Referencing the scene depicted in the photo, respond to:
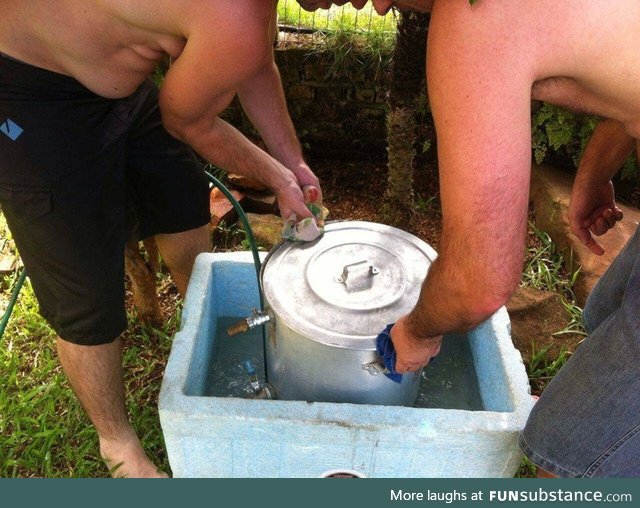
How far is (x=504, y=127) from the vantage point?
4.77ft

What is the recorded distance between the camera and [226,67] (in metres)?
1.94

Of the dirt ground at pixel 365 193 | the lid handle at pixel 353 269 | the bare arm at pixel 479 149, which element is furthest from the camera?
the dirt ground at pixel 365 193

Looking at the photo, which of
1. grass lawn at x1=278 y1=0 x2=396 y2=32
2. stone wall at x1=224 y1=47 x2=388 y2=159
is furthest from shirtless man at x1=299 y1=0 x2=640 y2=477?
grass lawn at x1=278 y1=0 x2=396 y2=32

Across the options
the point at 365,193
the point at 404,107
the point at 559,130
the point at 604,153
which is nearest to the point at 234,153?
the point at 404,107

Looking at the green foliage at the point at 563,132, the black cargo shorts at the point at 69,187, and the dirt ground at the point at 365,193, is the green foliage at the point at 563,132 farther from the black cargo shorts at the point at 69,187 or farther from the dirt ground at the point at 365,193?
the black cargo shorts at the point at 69,187

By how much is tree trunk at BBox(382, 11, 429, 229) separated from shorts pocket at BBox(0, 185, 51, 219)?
1.87 metres

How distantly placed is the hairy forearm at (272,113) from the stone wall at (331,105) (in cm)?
185

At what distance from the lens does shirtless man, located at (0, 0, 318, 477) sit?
1.96m

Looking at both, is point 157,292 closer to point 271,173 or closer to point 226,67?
point 271,173

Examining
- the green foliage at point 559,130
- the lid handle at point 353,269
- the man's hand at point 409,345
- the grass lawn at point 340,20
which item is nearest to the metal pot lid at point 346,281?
the lid handle at point 353,269

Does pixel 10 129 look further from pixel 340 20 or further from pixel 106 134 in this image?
pixel 340 20

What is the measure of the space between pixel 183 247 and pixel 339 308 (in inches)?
48.5

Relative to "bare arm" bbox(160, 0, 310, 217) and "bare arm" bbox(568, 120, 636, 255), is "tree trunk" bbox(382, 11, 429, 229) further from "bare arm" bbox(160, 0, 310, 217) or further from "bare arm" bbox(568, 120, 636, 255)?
"bare arm" bbox(568, 120, 636, 255)

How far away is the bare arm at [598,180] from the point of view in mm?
2469
